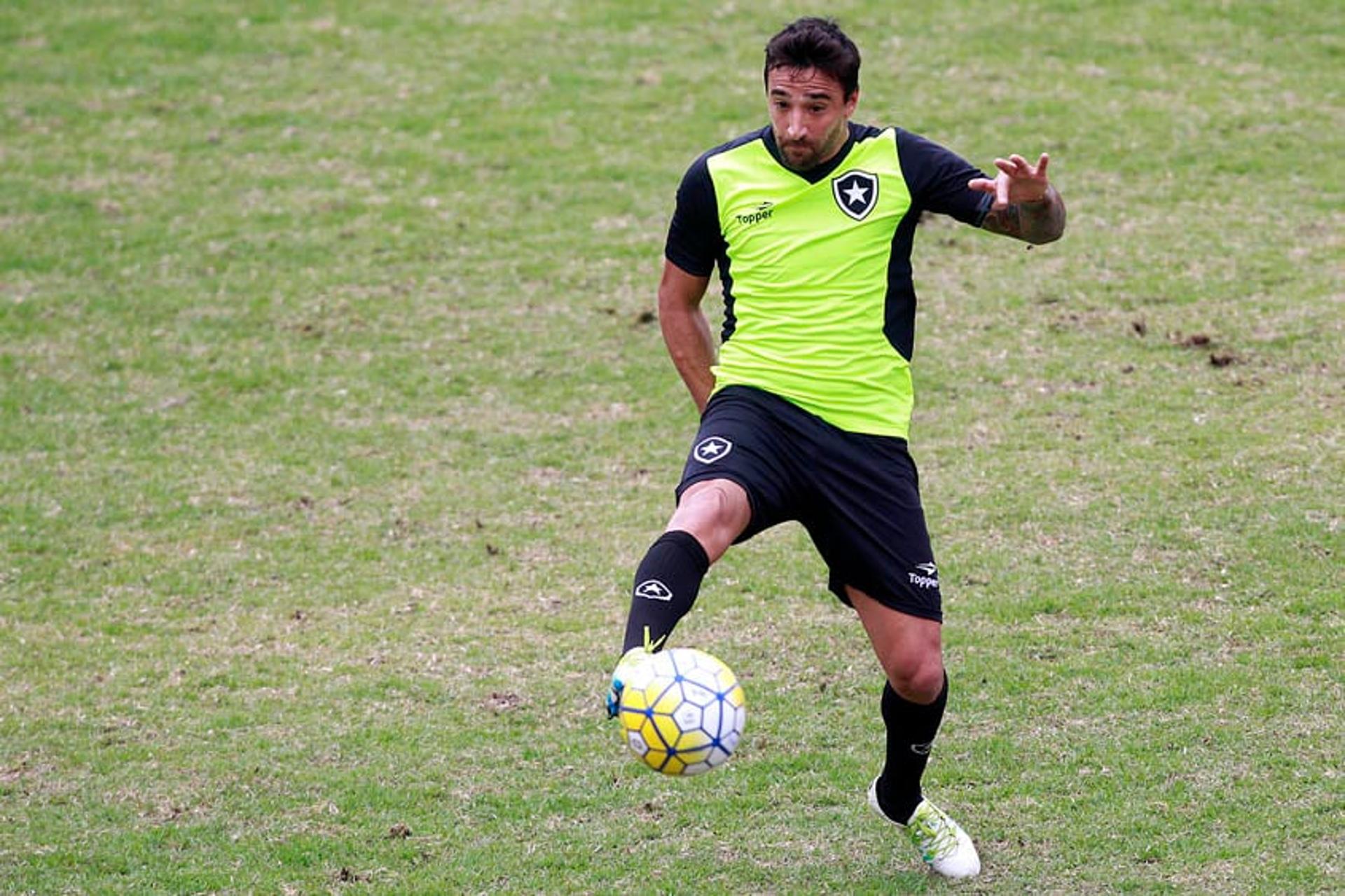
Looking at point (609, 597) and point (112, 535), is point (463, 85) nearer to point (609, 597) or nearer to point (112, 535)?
point (112, 535)

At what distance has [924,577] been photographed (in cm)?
568

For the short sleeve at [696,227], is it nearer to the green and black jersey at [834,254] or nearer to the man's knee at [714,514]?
the green and black jersey at [834,254]

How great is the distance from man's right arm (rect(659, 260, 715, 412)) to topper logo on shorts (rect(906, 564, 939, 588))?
999 mm

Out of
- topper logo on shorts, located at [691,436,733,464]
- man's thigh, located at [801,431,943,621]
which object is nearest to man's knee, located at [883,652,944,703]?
man's thigh, located at [801,431,943,621]

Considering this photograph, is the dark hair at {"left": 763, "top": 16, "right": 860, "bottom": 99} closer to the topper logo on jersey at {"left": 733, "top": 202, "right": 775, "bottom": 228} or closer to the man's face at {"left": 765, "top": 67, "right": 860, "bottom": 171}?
the man's face at {"left": 765, "top": 67, "right": 860, "bottom": 171}

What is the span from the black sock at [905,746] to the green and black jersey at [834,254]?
3.25 feet

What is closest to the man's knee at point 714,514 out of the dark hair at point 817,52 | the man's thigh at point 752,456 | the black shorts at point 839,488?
the man's thigh at point 752,456

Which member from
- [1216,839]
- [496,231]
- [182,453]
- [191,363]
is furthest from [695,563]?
[496,231]

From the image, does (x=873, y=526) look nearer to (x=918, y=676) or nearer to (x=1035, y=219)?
(x=918, y=676)

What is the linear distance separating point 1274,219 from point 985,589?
6.01m

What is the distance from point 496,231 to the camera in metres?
13.7

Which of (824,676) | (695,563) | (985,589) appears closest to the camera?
(695,563)

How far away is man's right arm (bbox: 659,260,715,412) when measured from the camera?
607 centimetres

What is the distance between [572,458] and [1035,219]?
5319 millimetres
